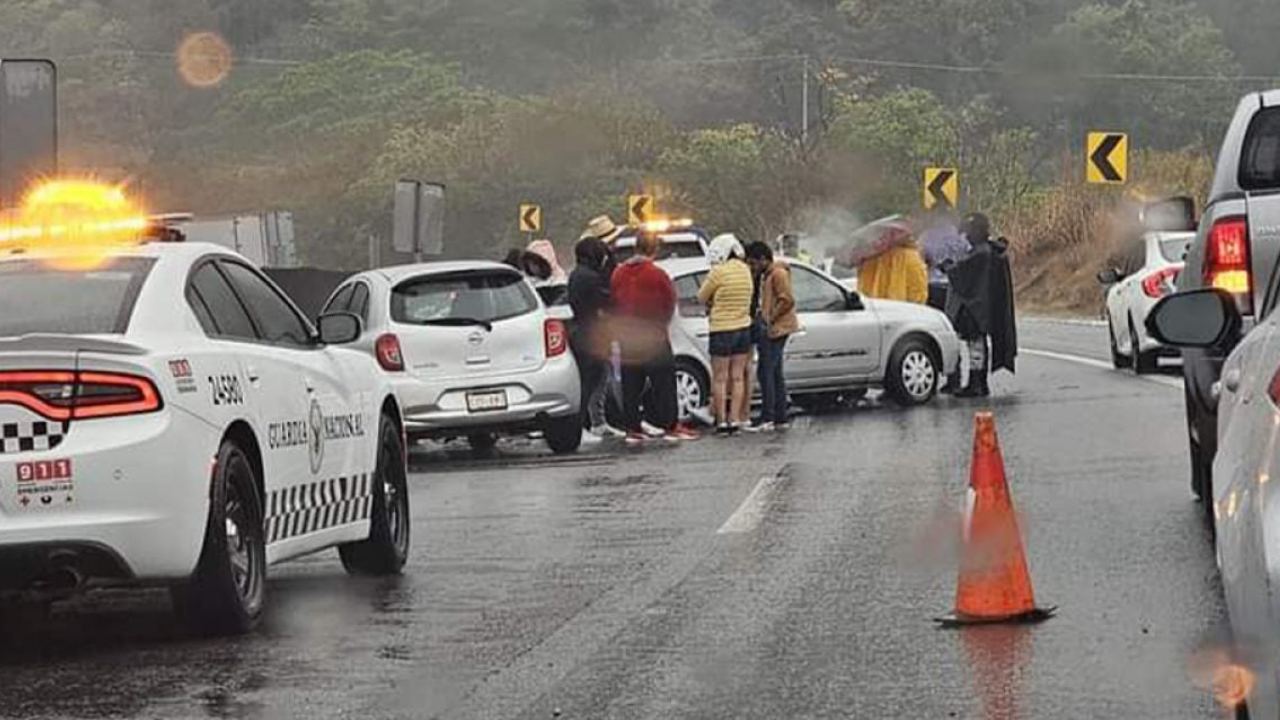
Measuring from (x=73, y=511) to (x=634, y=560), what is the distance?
3.69m

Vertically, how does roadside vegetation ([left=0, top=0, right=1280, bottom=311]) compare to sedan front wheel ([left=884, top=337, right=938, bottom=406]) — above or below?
above

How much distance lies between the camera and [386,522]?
12016mm

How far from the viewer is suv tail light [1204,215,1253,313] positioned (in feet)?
37.9

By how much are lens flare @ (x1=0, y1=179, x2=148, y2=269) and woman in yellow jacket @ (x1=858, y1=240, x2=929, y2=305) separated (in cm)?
910

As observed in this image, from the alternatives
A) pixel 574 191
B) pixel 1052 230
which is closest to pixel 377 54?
pixel 574 191

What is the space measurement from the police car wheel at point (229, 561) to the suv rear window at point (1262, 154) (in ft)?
16.4

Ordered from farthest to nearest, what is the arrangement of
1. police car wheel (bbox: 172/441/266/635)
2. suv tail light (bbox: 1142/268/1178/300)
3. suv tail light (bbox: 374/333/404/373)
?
1. suv tail light (bbox: 1142/268/1178/300)
2. suv tail light (bbox: 374/333/404/373)
3. police car wheel (bbox: 172/441/266/635)

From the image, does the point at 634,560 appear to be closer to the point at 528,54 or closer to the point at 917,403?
the point at 917,403

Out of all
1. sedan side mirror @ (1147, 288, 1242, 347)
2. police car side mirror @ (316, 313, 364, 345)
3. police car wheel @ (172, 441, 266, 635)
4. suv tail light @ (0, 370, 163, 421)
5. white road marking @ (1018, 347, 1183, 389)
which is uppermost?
sedan side mirror @ (1147, 288, 1242, 347)

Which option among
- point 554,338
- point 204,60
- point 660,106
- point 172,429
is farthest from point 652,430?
point 204,60

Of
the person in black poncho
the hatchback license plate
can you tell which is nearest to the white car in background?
the person in black poncho

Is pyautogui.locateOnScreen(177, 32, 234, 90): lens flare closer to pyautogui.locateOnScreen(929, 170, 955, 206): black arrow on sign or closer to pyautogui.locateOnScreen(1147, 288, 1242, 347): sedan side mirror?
pyautogui.locateOnScreen(929, 170, 955, 206): black arrow on sign

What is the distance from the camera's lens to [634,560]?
1220cm

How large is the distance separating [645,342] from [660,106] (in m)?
77.2
